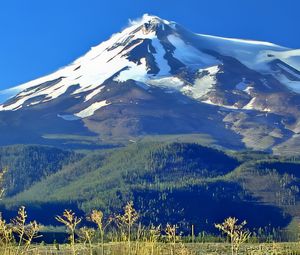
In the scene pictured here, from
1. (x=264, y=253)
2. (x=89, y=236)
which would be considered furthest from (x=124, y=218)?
(x=264, y=253)

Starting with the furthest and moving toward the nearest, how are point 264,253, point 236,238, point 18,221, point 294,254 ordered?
point 264,253 → point 294,254 → point 236,238 → point 18,221

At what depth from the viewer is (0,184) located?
1166cm

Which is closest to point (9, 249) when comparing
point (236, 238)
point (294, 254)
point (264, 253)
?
point (236, 238)

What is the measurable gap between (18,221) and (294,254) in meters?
22.3

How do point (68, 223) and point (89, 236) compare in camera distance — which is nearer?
point (68, 223)

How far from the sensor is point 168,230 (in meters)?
14.1

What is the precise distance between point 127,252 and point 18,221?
451cm

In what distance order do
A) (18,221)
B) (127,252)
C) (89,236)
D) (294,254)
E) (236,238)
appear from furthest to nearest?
1. (294,254)
2. (127,252)
3. (236,238)
4. (89,236)
5. (18,221)

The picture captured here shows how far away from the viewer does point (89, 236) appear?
12461mm

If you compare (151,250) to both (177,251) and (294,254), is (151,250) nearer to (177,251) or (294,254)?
(177,251)

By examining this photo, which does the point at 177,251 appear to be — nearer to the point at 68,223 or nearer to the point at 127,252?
the point at 127,252

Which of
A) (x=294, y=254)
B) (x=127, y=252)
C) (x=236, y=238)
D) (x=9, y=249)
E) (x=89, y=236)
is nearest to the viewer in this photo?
(x=89, y=236)

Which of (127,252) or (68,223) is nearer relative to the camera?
(68,223)

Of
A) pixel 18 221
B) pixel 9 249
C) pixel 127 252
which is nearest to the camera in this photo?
pixel 18 221
